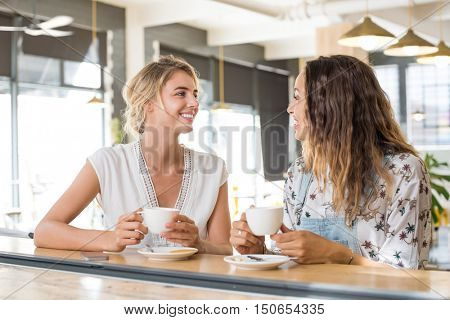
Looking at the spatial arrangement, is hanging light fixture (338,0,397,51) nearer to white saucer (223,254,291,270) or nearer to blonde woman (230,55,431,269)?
blonde woman (230,55,431,269)

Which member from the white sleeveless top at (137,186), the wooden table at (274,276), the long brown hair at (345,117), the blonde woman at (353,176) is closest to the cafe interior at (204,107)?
the wooden table at (274,276)

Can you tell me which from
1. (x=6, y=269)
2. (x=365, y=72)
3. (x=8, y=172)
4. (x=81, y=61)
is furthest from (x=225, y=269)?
(x=81, y=61)

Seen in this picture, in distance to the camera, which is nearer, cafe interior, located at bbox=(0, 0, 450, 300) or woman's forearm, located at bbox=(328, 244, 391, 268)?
cafe interior, located at bbox=(0, 0, 450, 300)

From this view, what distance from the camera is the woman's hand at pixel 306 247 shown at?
0.86 meters

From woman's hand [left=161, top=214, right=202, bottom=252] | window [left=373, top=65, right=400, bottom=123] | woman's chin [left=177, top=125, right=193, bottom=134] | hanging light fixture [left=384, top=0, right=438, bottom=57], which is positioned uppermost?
window [left=373, top=65, right=400, bottom=123]

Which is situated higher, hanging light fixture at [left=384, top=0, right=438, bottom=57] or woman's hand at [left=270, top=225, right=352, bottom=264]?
hanging light fixture at [left=384, top=0, right=438, bottom=57]

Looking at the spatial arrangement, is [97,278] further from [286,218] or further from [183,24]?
[183,24]

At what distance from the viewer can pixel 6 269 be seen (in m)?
0.92

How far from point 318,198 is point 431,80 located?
216 inches

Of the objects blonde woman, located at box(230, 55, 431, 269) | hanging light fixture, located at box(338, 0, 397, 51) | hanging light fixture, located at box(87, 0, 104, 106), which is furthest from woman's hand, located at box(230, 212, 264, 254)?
hanging light fixture, located at box(87, 0, 104, 106)

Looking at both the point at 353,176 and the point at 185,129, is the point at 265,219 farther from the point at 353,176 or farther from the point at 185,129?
the point at 185,129

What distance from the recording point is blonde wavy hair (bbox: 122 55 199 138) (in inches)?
52.6

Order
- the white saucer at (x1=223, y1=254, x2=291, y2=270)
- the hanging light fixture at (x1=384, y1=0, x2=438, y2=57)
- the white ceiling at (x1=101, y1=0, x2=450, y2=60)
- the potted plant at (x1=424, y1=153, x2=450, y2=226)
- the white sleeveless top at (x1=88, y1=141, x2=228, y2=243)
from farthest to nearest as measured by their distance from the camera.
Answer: the white ceiling at (x1=101, y1=0, x2=450, y2=60), the potted plant at (x1=424, y1=153, x2=450, y2=226), the hanging light fixture at (x1=384, y1=0, x2=438, y2=57), the white sleeveless top at (x1=88, y1=141, x2=228, y2=243), the white saucer at (x1=223, y1=254, x2=291, y2=270)

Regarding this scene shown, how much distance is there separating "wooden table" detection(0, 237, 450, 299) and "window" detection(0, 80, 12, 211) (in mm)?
3628
